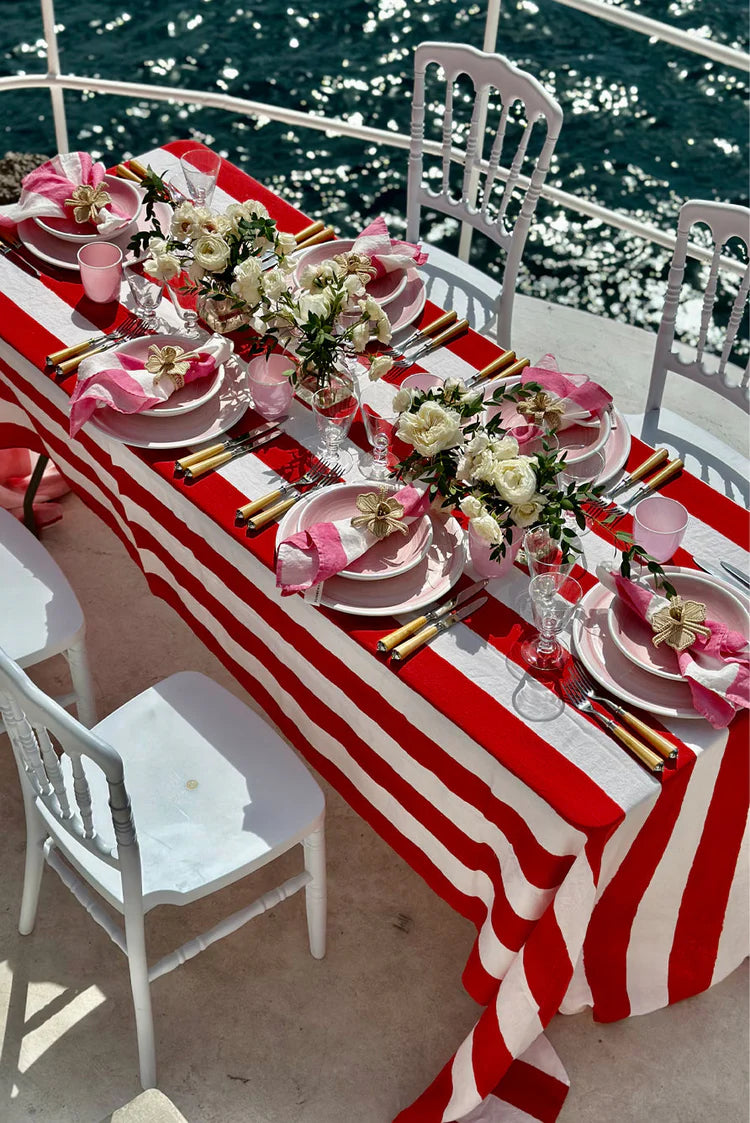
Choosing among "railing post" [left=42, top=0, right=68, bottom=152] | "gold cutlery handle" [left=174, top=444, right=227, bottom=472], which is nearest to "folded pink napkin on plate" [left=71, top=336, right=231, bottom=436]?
"gold cutlery handle" [left=174, top=444, right=227, bottom=472]

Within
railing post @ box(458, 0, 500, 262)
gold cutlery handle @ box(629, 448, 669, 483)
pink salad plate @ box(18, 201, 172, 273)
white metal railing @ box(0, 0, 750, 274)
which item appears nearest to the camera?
gold cutlery handle @ box(629, 448, 669, 483)

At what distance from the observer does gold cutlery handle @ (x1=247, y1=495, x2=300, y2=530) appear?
1874mm

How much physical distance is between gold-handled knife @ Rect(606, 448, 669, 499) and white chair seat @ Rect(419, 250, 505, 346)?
0.83 metres

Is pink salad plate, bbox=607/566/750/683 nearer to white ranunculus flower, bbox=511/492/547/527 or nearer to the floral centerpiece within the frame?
white ranunculus flower, bbox=511/492/547/527

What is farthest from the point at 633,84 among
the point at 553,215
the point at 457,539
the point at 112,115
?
the point at 457,539

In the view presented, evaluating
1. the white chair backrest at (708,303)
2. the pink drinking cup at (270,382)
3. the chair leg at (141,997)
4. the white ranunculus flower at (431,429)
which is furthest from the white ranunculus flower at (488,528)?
the white chair backrest at (708,303)

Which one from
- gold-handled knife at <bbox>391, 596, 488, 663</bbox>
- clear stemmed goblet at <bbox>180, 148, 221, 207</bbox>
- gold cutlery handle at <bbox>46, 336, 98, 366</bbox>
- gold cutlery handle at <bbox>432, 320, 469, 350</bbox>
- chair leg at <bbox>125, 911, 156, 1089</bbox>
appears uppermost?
clear stemmed goblet at <bbox>180, 148, 221, 207</bbox>

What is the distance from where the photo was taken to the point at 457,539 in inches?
73.1

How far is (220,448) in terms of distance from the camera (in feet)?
6.57

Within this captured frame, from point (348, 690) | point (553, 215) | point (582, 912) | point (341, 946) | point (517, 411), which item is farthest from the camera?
point (553, 215)

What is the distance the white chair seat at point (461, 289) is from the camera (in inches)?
108

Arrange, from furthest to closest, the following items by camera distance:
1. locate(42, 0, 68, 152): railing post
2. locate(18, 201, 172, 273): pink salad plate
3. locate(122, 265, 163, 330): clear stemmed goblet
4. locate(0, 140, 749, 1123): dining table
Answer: locate(42, 0, 68, 152): railing post, locate(18, 201, 172, 273): pink salad plate, locate(122, 265, 163, 330): clear stemmed goblet, locate(0, 140, 749, 1123): dining table

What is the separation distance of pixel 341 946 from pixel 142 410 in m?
0.97

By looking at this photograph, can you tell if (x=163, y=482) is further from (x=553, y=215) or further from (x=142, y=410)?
(x=553, y=215)
